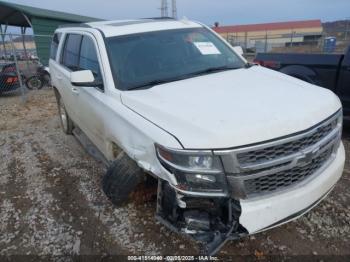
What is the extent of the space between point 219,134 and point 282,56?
451 centimetres

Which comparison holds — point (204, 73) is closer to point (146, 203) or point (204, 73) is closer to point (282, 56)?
point (146, 203)

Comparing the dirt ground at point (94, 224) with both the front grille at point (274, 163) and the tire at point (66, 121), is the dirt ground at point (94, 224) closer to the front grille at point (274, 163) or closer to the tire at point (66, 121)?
the front grille at point (274, 163)

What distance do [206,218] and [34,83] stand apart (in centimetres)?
1253

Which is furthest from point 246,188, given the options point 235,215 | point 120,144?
point 120,144

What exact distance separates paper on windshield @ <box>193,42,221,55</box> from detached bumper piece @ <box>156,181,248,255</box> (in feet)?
6.41

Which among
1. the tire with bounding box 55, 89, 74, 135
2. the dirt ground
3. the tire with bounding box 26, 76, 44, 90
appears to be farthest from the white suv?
the tire with bounding box 26, 76, 44, 90

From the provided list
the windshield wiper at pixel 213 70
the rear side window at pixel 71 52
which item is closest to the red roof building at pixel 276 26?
the rear side window at pixel 71 52

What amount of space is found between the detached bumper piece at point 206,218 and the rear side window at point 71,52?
2.85 metres

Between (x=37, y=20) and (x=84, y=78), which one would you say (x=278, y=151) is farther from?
(x=37, y=20)

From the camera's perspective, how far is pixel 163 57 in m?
3.71

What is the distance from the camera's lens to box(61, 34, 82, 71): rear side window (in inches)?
183

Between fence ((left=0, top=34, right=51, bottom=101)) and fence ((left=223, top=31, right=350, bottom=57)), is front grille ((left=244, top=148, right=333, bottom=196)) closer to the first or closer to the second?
fence ((left=0, top=34, right=51, bottom=101))

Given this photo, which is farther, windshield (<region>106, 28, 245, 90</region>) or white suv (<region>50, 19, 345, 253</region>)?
windshield (<region>106, 28, 245, 90</region>)

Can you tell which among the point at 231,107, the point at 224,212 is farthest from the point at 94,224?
the point at 231,107
